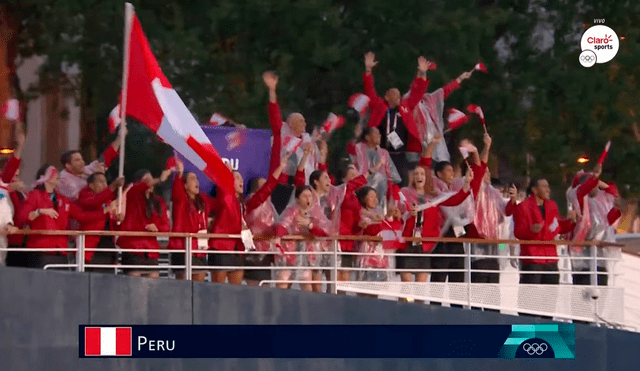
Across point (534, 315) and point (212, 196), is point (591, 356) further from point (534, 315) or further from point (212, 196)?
point (212, 196)

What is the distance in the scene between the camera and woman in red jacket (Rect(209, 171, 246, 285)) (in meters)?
18.3

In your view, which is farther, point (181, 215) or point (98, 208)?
point (181, 215)

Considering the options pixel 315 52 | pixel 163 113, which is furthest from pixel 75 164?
pixel 315 52

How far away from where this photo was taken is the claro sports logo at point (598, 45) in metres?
28.2

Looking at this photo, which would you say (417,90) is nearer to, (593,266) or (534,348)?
(593,266)

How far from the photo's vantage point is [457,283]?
19.7 m

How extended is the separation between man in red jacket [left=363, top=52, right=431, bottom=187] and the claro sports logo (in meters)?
7.56

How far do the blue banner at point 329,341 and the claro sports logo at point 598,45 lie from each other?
873 centimetres

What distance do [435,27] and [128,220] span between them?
824 cm

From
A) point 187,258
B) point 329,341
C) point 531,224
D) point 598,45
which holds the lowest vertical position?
point 329,341

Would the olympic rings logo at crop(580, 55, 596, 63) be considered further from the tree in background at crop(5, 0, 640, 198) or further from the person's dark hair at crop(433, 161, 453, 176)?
the person's dark hair at crop(433, 161, 453, 176)

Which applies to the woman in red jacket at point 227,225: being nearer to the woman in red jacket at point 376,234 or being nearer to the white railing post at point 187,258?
the white railing post at point 187,258

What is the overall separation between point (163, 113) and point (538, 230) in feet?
15.4

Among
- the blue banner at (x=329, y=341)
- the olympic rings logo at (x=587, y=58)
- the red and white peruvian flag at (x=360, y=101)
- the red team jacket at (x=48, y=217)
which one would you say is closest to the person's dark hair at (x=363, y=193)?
the blue banner at (x=329, y=341)
